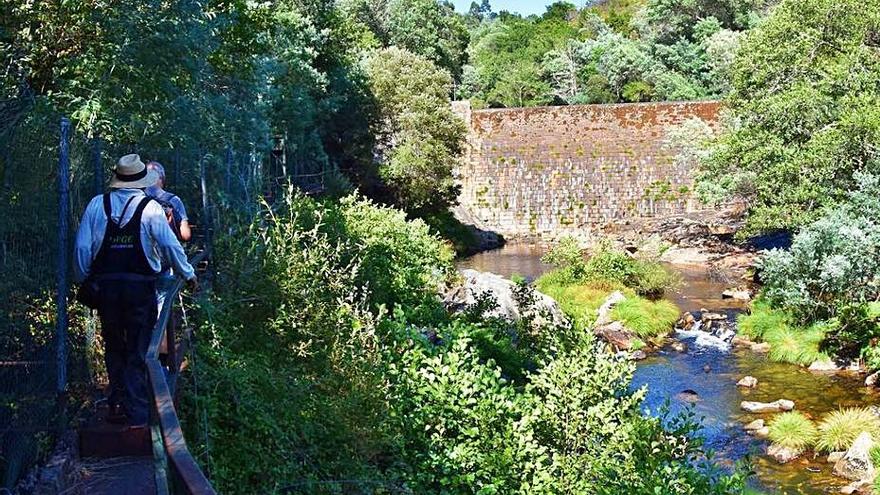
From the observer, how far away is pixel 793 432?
442 inches

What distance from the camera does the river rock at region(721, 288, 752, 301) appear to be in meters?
20.0

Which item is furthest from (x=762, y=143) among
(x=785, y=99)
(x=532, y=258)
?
(x=532, y=258)

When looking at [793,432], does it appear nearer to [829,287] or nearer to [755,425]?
[755,425]

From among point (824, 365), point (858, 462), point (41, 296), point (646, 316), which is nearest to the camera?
point (41, 296)

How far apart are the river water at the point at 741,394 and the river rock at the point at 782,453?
8 centimetres

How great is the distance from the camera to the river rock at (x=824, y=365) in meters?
14.6

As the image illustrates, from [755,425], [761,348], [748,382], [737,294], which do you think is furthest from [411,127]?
[755,425]

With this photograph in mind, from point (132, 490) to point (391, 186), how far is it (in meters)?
21.3

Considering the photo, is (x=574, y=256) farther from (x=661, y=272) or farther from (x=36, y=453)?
(x=36, y=453)

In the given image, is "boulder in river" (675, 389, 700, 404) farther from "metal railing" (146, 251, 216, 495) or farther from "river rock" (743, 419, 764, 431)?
"metal railing" (146, 251, 216, 495)

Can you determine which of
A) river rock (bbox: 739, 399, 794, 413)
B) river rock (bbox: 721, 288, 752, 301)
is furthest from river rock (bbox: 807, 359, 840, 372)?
river rock (bbox: 721, 288, 752, 301)

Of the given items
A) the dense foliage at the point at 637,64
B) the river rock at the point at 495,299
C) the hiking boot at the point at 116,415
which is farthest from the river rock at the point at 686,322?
the dense foliage at the point at 637,64

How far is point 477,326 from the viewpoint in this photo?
451 inches

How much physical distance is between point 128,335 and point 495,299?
9246 mm
